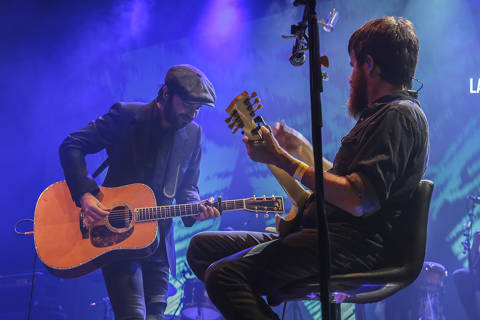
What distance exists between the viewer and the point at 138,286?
3725 millimetres

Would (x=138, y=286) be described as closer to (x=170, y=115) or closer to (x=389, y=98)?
(x=170, y=115)

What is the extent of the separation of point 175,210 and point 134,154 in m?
0.77

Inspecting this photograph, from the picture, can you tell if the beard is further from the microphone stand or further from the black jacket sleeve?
the black jacket sleeve

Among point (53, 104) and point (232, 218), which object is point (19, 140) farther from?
point (232, 218)

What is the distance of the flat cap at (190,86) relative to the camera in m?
4.47

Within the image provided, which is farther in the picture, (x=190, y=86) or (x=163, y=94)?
(x=163, y=94)

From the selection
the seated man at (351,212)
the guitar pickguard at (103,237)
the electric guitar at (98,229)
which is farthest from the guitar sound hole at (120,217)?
the seated man at (351,212)

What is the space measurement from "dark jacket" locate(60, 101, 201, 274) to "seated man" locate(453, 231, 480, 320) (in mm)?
4089

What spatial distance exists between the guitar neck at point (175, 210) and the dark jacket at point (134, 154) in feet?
0.45

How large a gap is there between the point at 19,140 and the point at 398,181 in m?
6.35

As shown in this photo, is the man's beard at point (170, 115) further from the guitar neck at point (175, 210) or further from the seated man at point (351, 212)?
the seated man at point (351, 212)

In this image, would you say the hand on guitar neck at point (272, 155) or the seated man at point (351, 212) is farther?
the hand on guitar neck at point (272, 155)

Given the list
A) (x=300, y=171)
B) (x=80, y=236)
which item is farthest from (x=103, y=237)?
(x=300, y=171)

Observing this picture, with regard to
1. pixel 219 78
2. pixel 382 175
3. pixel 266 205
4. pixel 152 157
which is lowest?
pixel 382 175
